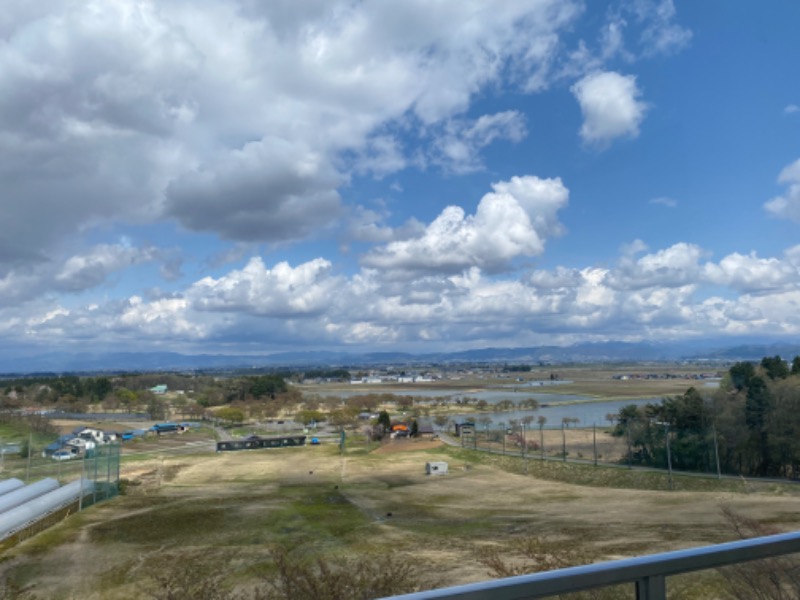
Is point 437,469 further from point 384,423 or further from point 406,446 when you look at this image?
point 384,423

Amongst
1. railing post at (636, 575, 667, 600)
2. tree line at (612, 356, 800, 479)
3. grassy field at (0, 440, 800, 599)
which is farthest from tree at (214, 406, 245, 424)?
railing post at (636, 575, 667, 600)

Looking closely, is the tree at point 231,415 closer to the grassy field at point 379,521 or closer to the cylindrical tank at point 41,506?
the grassy field at point 379,521

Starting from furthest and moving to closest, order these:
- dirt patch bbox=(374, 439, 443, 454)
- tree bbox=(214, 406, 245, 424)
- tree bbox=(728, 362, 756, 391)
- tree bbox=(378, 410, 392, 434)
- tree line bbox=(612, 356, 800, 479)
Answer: tree bbox=(214, 406, 245, 424), tree bbox=(378, 410, 392, 434), dirt patch bbox=(374, 439, 443, 454), tree bbox=(728, 362, 756, 391), tree line bbox=(612, 356, 800, 479)

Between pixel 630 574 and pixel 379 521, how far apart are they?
76.4 feet

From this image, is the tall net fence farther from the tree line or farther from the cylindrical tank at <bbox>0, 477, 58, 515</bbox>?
the tree line

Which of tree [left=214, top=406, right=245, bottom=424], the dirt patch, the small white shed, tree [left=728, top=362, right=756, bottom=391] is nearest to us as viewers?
the small white shed

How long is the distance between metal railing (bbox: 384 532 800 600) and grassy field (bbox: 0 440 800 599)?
11.7m

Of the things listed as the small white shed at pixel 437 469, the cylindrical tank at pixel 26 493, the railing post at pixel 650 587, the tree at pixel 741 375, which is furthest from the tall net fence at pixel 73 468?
the tree at pixel 741 375

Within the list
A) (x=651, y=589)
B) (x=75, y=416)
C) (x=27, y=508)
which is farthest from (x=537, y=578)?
(x=75, y=416)

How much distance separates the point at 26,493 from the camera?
25.8 meters

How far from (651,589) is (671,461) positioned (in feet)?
115

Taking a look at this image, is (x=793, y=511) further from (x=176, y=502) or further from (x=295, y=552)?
(x=176, y=502)

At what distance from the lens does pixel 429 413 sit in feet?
283

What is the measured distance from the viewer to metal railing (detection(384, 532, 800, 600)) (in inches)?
61.0
